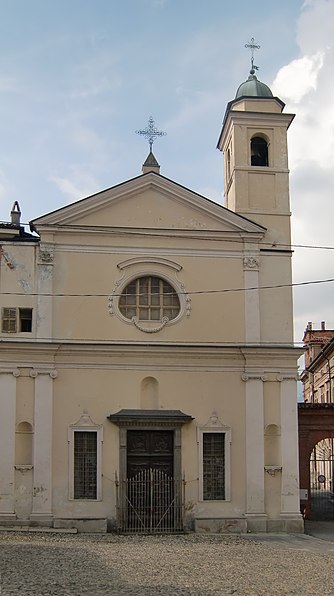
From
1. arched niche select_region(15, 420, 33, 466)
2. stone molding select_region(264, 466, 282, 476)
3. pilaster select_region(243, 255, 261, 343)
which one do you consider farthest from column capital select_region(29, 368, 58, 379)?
stone molding select_region(264, 466, 282, 476)

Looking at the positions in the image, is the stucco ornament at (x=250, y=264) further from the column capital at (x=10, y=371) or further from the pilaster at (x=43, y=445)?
the column capital at (x=10, y=371)

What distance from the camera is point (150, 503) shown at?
22562 mm

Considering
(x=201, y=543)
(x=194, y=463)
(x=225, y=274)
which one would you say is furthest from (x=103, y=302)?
(x=201, y=543)

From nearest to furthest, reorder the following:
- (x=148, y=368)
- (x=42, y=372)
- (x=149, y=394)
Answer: (x=42, y=372) → (x=148, y=368) → (x=149, y=394)

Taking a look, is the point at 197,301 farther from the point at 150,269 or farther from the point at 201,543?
the point at 201,543

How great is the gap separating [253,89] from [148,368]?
936 centimetres

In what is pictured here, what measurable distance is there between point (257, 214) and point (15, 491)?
34.1 ft

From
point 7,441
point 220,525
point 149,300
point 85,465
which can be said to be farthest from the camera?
point 149,300

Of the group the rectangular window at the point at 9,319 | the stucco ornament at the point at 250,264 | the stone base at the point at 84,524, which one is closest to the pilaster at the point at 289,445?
the stucco ornament at the point at 250,264

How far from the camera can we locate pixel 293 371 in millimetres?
23859

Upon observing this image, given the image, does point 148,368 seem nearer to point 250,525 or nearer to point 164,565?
point 250,525

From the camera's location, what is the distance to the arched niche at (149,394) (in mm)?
23359

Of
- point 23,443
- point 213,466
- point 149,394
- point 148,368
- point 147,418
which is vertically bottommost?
point 213,466

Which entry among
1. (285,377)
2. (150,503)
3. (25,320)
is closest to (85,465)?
(150,503)
